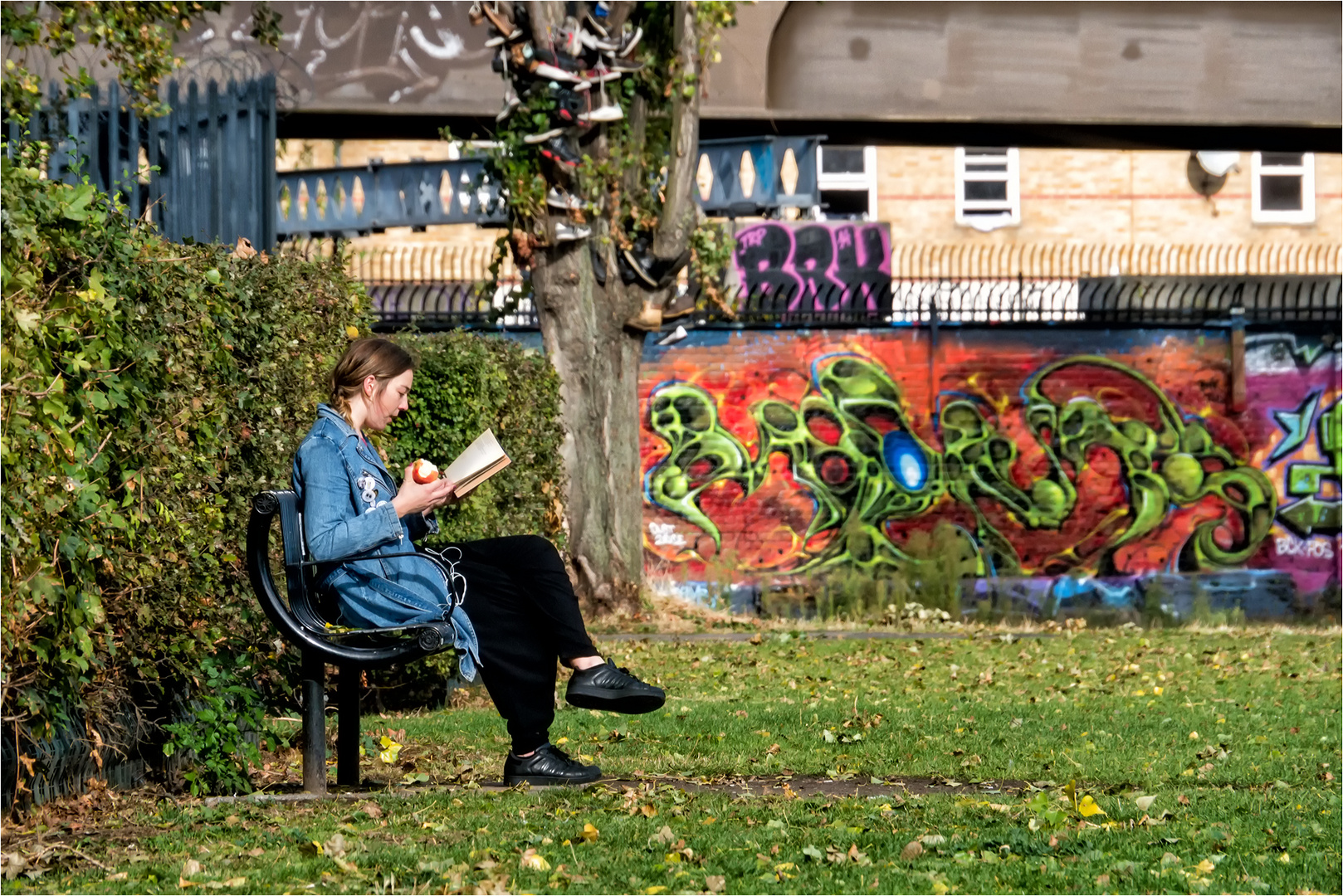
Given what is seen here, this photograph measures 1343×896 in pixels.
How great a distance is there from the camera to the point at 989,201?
3083 cm

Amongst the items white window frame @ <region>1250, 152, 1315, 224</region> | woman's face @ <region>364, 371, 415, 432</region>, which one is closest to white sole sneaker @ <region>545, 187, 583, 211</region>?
woman's face @ <region>364, 371, 415, 432</region>

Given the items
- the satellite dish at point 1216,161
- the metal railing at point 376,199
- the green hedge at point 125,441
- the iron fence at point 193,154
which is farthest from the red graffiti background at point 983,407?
the satellite dish at point 1216,161

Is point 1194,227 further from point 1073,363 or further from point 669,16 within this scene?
point 669,16

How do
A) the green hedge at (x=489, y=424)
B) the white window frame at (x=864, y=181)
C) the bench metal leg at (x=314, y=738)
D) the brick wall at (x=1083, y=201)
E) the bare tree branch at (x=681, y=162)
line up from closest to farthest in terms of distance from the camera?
the bench metal leg at (x=314, y=738)
the green hedge at (x=489, y=424)
the bare tree branch at (x=681, y=162)
the white window frame at (x=864, y=181)
the brick wall at (x=1083, y=201)

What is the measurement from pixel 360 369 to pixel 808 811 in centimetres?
216

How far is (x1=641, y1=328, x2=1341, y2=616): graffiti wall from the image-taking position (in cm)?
1856

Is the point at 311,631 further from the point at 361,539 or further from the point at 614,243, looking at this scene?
the point at 614,243

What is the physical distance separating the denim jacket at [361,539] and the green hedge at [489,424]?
3.10 m

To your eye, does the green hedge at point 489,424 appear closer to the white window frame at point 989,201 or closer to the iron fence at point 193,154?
the iron fence at point 193,154

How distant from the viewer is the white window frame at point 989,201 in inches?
1208

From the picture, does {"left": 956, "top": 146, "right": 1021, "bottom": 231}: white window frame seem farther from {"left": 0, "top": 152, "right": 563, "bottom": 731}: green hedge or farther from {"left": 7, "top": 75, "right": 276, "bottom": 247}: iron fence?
{"left": 0, "top": 152, "right": 563, "bottom": 731}: green hedge

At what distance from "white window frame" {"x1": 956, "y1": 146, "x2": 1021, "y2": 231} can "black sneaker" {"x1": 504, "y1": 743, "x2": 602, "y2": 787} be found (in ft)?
85.1

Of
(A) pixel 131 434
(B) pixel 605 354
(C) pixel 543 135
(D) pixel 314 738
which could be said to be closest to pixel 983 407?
(B) pixel 605 354

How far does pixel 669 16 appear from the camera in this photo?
46.5 feet
